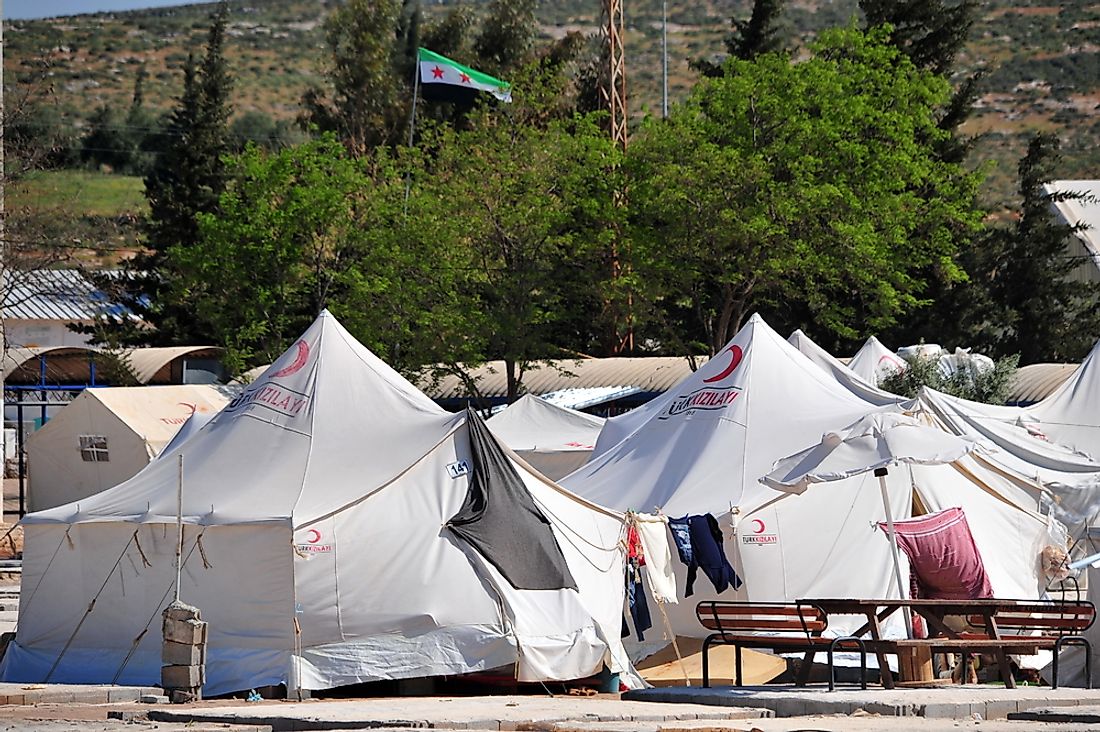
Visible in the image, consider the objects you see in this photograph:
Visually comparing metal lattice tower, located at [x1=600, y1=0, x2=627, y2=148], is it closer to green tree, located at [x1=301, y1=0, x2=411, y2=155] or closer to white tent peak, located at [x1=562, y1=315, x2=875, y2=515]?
green tree, located at [x1=301, y1=0, x2=411, y2=155]

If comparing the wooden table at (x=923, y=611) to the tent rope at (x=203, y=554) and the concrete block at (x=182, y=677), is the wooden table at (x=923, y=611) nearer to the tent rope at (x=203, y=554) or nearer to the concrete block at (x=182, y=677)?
the concrete block at (x=182, y=677)

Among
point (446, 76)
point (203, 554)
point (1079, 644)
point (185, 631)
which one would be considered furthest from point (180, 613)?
point (446, 76)

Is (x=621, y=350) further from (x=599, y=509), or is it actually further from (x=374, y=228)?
(x=599, y=509)

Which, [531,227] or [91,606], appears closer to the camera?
[91,606]

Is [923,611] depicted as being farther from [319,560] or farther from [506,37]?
[506,37]

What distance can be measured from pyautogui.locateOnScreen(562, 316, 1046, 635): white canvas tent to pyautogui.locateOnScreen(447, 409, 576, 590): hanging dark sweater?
243 cm

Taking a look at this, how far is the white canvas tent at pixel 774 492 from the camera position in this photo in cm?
1895

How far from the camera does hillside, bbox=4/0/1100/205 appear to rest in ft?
417

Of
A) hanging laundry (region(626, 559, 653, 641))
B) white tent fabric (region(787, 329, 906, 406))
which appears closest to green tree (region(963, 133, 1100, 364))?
white tent fabric (region(787, 329, 906, 406))

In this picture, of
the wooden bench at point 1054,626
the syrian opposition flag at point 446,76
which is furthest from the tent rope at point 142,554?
the syrian opposition flag at point 446,76

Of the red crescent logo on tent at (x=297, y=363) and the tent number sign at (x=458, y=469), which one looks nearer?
the tent number sign at (x=458, y=469)

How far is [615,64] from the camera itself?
52562mm

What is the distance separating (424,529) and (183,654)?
9.24 ft

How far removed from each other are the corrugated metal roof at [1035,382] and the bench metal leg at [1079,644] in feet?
86.4
